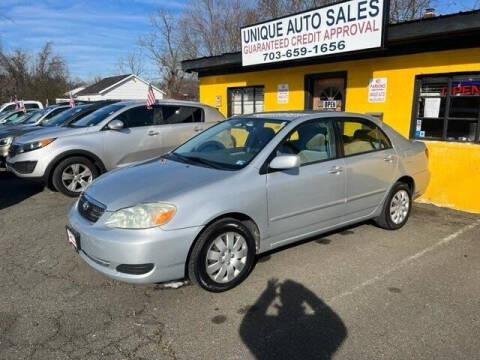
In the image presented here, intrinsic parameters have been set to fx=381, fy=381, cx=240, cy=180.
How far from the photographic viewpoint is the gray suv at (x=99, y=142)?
6.66 meters

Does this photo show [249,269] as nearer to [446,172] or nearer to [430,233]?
[430,233]

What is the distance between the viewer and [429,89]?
6504mm

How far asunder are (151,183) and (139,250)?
2.33 feet

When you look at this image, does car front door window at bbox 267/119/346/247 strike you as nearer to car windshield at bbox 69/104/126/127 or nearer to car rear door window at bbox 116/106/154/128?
car rear door window at bbox 116/106/154/128

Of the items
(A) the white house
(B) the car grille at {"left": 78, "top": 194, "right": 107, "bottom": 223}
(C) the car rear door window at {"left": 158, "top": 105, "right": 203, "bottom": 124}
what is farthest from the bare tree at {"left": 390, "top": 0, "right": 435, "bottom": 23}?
(A) the white house

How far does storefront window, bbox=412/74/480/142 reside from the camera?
600 cm

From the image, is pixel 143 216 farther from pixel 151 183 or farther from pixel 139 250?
pixel 151 183

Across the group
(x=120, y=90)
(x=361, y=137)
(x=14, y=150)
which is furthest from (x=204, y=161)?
(x=120, y=90)

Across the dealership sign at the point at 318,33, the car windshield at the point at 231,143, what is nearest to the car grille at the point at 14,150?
the car windshield at the point at 231,143

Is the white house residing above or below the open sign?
above

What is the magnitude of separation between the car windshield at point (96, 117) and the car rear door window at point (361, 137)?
4.65 metres

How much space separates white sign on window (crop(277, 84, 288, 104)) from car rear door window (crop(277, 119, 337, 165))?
458cm

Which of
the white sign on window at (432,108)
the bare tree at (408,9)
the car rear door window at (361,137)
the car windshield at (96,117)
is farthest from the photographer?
the bare tree at (408,9)

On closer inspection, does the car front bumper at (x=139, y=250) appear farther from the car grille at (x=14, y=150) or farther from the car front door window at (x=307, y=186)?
the car grille at (x=14, y=150)
